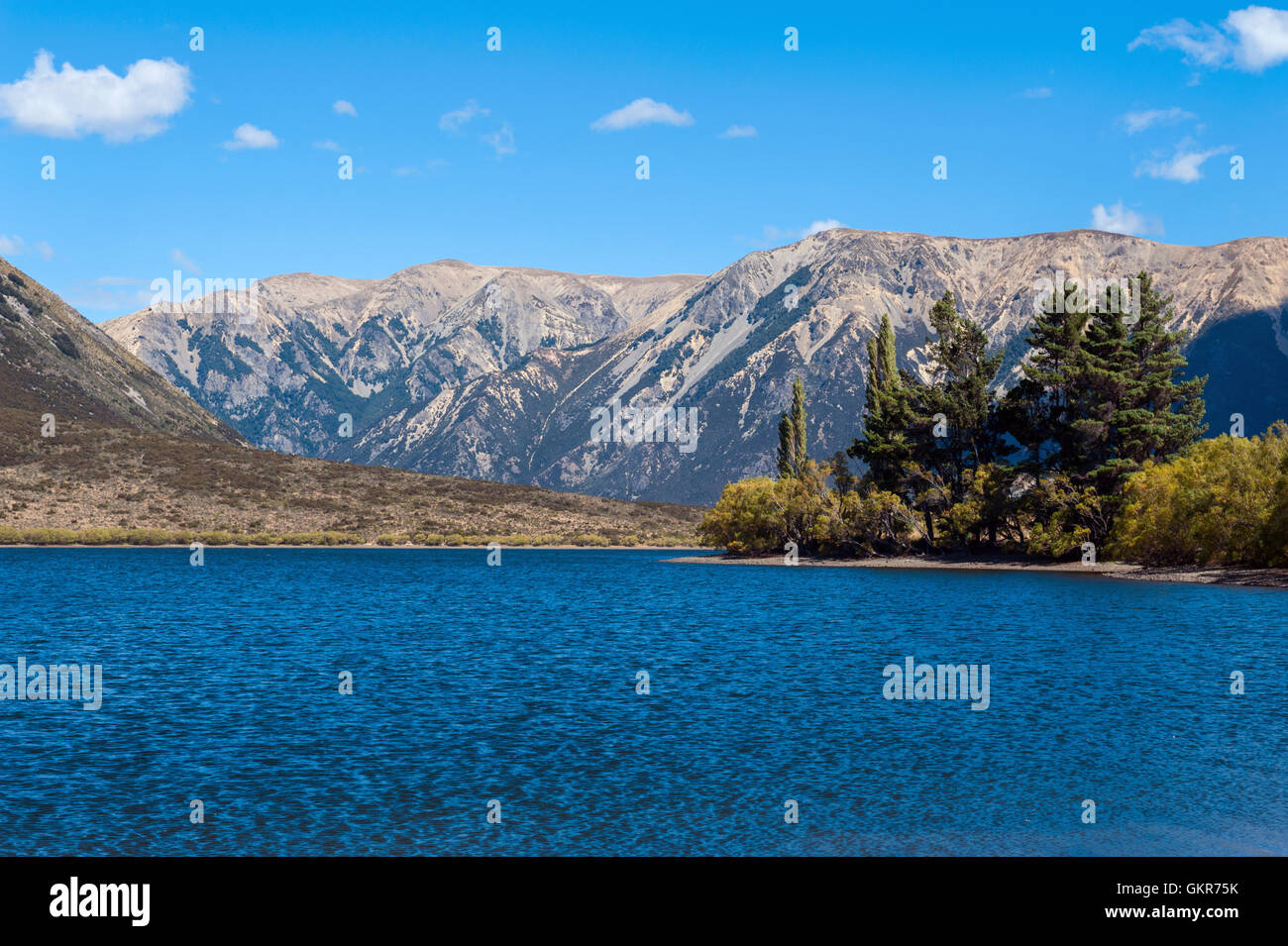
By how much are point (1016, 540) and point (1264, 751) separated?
12071 cm

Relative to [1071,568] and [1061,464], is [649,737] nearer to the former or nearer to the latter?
[1071,568]

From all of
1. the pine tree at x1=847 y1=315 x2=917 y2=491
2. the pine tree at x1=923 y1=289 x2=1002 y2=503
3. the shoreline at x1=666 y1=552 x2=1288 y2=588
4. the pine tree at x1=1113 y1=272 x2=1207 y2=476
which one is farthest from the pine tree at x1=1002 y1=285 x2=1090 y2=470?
the shoreline at x1=666 y1=552 x2=1288 y2=588

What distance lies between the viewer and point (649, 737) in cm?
3819

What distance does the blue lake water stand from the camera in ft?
86.6

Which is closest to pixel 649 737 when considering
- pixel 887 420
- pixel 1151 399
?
pixel 1151 399

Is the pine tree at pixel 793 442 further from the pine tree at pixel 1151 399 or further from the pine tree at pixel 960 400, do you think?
the pine tree at pixel 1151 399

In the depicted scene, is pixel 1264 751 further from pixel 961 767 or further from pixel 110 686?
pixel 110 686

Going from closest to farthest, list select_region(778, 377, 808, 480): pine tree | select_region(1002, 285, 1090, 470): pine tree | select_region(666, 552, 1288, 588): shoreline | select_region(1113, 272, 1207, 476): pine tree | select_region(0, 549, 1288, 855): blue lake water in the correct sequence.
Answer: select_region(0, 549, 1288, 855): blue lake water < select_region(666, 552, 1288, 588): shoreline < select_region(1113, 272, 1207, 476): pine tree < select_region(1002, 285, 1090, 470): pine tree < select_region(778, 377, 808, 480): pine tree

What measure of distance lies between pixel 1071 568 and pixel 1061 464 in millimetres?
13231

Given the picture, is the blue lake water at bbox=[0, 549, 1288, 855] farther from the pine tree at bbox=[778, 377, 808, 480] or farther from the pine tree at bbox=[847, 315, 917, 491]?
the pine tree at bbox=[778, 377, 808, 480]

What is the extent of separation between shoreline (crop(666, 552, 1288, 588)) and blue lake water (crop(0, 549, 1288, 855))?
105 ft
